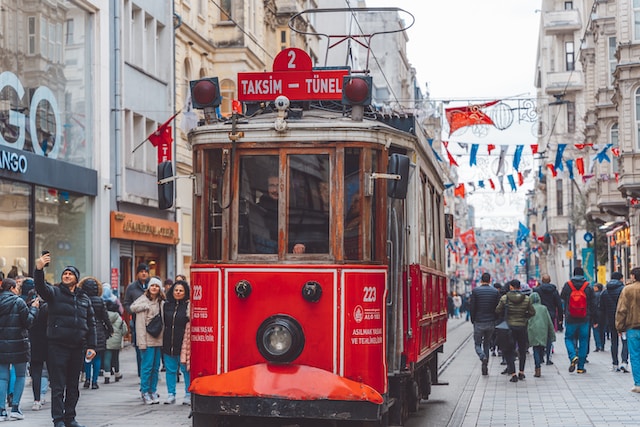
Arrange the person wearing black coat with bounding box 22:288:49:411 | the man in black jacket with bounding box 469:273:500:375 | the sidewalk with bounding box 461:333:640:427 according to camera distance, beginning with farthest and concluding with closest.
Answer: the man in black jacket with bounding box 469:273:500:375 → the person wearing black coat with bounding box 22:288:49:411 → the sidewalk with bounding box 461:333:640:427

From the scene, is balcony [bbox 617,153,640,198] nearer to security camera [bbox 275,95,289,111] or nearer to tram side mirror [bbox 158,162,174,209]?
security camera [bbox 275,95,289,111]

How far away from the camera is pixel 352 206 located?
10328 mm

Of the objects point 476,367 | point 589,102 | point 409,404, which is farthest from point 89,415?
point 589,102

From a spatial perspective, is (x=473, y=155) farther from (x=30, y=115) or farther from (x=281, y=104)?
(x=281, y=104)

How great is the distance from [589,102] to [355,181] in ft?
130

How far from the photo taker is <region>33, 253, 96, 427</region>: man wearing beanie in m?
12.2

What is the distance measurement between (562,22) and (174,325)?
6848 cm

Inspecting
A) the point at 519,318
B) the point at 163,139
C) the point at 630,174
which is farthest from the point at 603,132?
the point at 519,318

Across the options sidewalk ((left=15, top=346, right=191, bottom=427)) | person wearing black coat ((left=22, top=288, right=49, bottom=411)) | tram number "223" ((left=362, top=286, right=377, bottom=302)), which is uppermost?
tram number "223" ((left=362, top=286, right=377, bottom=302))

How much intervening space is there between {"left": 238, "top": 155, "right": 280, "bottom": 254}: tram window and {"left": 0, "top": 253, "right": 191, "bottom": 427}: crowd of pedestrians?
7.72 feet

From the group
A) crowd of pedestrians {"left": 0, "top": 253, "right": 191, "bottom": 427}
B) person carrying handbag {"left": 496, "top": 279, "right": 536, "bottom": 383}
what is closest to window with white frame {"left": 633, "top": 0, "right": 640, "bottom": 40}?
person carrying handbag {"left": 496, "top": 279, "right": 536, "bottom": 383}

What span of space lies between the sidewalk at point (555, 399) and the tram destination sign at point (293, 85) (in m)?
4.70

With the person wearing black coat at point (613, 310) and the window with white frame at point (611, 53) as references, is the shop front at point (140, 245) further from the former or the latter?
the window with white frame at point (611, 53)

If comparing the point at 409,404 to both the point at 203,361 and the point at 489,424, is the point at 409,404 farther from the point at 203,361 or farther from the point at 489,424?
the point at 203,361
